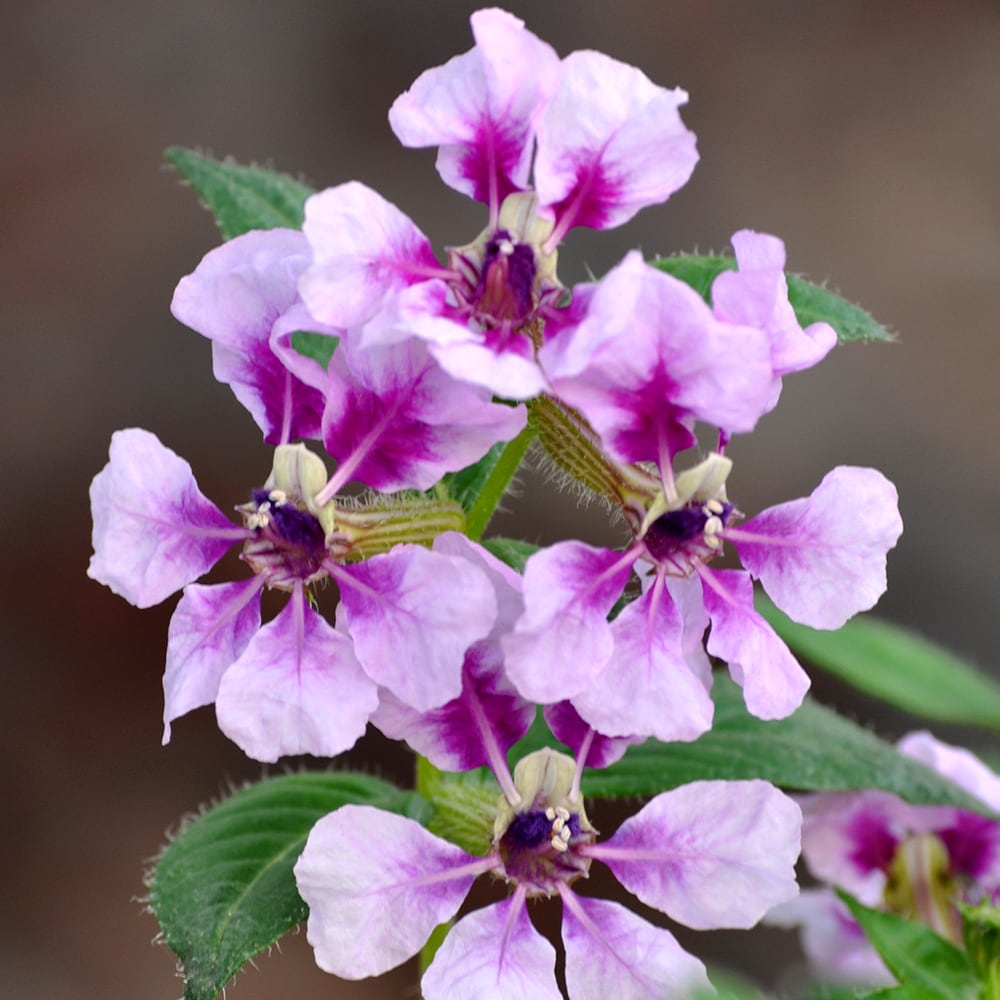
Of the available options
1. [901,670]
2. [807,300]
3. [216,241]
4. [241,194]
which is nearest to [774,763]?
[901,670]

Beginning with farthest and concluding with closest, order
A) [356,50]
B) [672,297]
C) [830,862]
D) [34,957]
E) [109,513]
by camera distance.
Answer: [356,50] < [34,957] < [830,862] < [109,513] < [672,297]

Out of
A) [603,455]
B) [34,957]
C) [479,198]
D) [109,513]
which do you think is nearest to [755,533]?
[603,455]

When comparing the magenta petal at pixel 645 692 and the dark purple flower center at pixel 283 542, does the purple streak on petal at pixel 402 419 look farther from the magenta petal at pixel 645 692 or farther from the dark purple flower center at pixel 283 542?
the magenta petal at pixel 645 692

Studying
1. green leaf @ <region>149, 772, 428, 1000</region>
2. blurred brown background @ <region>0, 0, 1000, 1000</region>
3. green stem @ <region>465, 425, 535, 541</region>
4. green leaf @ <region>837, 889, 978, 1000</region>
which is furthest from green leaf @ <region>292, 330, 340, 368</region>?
blurred brown background @ <region>0, 0, 1000, 1000</region>

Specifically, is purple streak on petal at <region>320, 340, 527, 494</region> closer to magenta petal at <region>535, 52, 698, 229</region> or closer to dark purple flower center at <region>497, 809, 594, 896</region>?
magenta petal at <region>535, 52, 698, 229</region>

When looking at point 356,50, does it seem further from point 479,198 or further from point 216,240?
point 479,198

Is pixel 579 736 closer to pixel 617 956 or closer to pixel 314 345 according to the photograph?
pixel 617 956
